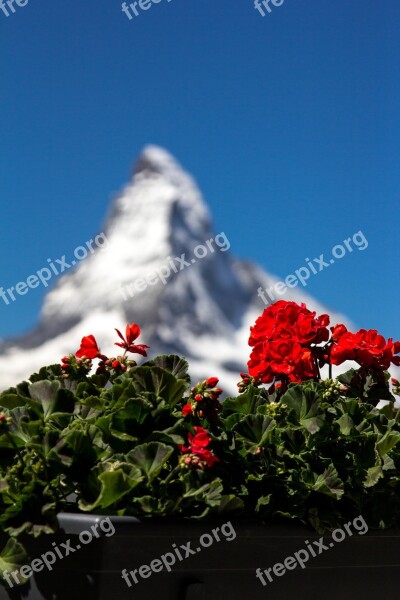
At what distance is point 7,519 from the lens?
1643 millimetres

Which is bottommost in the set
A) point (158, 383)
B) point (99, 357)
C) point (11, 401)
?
point (158, 383)

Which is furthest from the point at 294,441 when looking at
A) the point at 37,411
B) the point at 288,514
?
the point at 37,411

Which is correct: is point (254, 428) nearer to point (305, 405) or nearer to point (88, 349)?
point (305, 405)

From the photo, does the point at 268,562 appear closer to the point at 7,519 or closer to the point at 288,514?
the point at 288,514

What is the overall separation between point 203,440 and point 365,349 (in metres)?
0.86

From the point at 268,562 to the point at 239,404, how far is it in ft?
1.62

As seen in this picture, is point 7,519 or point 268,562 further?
point 268,562

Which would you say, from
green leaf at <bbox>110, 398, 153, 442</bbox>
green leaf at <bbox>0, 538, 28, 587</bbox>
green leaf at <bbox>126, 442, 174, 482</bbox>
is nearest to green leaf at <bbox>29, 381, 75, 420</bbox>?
green leaf at <bbox>110, 398, 153, 442</bbox>

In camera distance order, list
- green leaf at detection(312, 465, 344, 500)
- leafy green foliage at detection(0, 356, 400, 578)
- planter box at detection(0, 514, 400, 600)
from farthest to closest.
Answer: green leaf at detection(312, 465, 344, 500), leafy green foliage at detection(0, 356, 400, 578), planter box at detection(0, 514, 400, 600)

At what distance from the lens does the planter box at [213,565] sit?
5.13ft

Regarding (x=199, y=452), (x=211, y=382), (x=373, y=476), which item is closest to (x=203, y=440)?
(x=199, y=452)

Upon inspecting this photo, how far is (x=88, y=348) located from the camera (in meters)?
2.36

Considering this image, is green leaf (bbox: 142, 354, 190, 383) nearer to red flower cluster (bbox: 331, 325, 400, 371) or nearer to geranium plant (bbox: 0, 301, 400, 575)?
geranium plant (bbox: 0, 301, 400, 575)

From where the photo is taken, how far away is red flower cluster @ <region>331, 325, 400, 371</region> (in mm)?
2410
